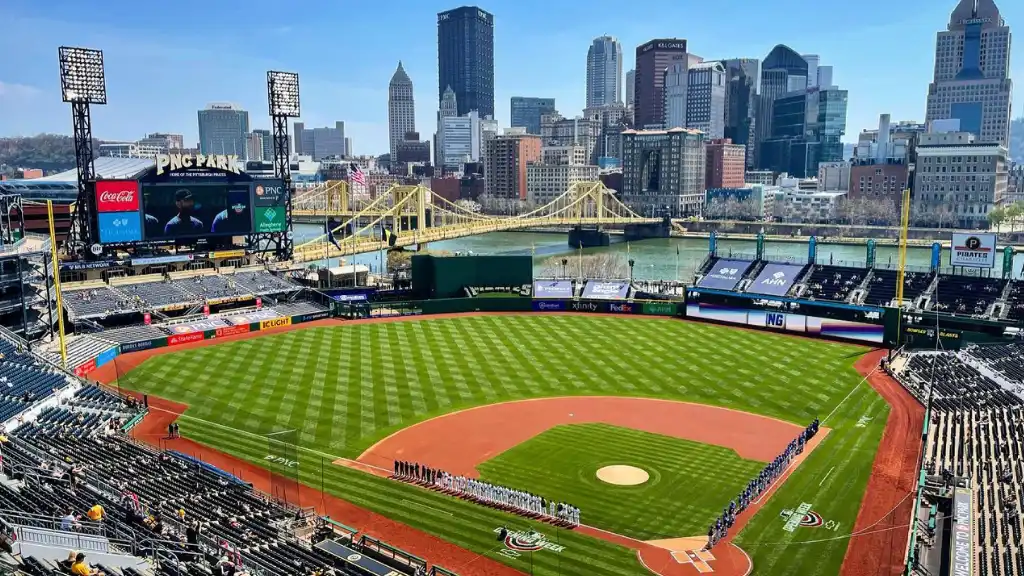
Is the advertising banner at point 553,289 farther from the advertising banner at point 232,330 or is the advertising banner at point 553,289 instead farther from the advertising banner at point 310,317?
the advertising banner at point 232,330

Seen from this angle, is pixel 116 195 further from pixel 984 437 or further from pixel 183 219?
pixel 984 437

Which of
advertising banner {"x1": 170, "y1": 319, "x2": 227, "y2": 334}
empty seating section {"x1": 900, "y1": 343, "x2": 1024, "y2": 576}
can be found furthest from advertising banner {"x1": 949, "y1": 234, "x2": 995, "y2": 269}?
advertising banner {"x1": 170, "y1": 319, "x2": 227, "y2": 334}

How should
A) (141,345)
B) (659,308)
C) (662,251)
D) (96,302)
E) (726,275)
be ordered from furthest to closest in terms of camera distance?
1. (662,251)
2. (726,275)
3. (659,308)
4. (96,302)
5. (141,345)

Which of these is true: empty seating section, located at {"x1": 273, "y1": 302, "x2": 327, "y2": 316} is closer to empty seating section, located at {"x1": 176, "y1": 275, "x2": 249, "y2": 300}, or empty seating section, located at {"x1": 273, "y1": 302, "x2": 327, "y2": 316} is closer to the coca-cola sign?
empty seating section, located at {"x1": 176, "y1": 275, "x2": 249, "y2": 300}

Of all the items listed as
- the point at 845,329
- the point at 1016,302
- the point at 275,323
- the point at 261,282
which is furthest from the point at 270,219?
the point at 1016,302

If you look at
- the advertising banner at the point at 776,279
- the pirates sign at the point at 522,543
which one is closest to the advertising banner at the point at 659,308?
the advertising banner at the point at 776,279

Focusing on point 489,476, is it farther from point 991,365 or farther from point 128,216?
point 128,216
